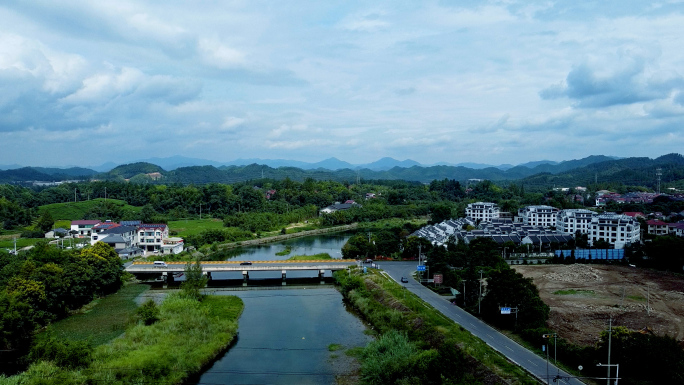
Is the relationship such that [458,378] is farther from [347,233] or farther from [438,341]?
[347,233]

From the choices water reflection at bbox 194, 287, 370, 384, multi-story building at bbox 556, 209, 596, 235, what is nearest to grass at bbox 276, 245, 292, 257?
water reflection at bbox 194, 287, 370, 384

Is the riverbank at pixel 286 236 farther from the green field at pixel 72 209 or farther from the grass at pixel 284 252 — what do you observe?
the green field at pixel 72 209

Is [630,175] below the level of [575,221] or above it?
above

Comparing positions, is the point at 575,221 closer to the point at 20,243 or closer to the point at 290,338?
the point at 290,338

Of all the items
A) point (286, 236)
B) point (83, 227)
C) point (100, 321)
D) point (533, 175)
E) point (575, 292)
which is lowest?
point (100, 321)

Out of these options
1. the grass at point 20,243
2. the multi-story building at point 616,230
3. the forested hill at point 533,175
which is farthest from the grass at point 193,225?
the forested hill at point 533,175

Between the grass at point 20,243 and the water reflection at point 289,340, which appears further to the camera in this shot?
the grass at point 20,243

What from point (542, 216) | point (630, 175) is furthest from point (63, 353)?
point (630, 175)
